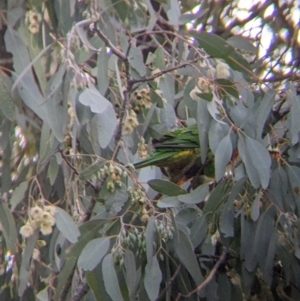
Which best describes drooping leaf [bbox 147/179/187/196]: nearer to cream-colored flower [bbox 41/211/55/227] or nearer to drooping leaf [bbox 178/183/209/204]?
drooping leaf [bbox 178/183/209/204]

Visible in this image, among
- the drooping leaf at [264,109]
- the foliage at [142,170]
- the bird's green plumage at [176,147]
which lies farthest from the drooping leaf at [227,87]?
the bird's green plumage at [176,147]

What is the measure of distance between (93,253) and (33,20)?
0.77m

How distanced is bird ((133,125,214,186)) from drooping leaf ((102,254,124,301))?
0.93 meters

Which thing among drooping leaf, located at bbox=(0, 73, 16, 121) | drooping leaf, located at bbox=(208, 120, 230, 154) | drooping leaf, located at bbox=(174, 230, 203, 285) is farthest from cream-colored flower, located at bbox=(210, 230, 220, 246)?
drooping leaf, located at bbox=(0, 73, 16, 121)

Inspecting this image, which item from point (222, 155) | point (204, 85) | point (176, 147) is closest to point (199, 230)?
point (222, 155)

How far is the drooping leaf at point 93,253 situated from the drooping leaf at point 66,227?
0.12 meters

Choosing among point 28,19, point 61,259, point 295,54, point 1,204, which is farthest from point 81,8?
point 295,54

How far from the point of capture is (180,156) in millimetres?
3469

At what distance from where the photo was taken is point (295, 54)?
4086mm

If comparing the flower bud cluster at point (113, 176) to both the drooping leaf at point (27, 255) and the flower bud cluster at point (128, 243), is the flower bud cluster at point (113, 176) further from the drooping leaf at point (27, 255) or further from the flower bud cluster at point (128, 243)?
the drooping leaf at point (27, 255)

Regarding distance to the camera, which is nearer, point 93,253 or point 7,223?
point 93,253

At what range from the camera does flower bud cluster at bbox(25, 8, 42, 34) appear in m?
2.41

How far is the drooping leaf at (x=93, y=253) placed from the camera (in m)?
2.31

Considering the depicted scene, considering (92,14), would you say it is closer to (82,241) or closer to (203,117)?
(203,117)
